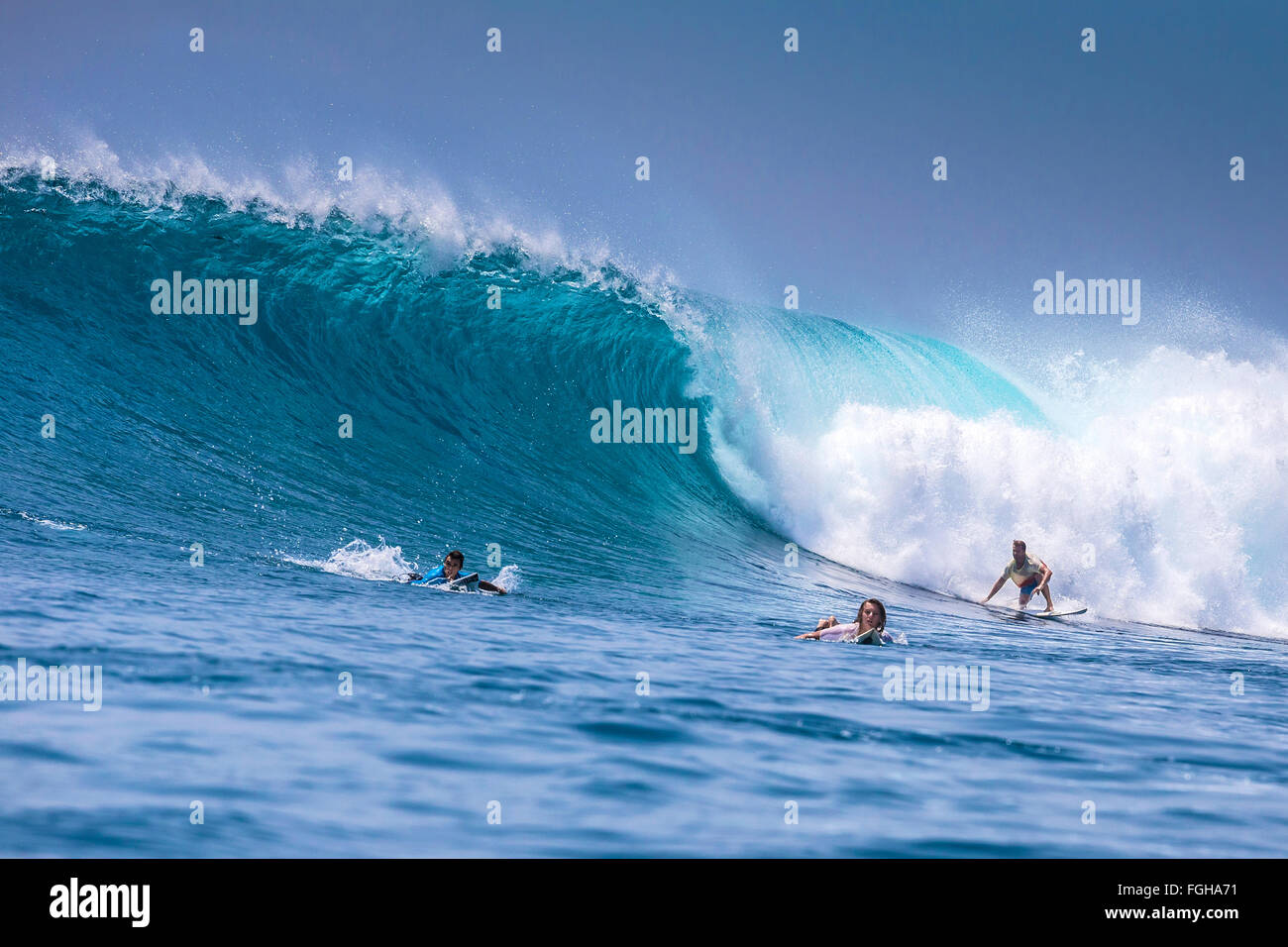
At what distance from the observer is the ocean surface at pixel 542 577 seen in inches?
158

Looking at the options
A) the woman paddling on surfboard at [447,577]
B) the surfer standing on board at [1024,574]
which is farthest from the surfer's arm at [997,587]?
the woman paddling on surfboard at [447,577]

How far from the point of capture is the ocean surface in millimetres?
4008

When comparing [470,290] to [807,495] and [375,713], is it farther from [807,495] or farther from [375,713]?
[375,713]

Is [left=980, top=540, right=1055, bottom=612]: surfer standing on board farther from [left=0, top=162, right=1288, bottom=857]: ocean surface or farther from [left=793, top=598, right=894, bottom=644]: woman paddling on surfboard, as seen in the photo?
[left=793, top=598, right=894, bottom=644]: woman paddling on surfboard

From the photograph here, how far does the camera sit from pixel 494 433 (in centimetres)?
1495

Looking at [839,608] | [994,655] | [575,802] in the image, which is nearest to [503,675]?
[575,802]

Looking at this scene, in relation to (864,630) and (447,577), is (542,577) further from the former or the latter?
(864,630)

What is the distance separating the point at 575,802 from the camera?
13.0 ft

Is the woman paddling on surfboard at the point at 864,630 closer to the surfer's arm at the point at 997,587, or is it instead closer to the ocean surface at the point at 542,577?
the ocean surface at the point at 542,577

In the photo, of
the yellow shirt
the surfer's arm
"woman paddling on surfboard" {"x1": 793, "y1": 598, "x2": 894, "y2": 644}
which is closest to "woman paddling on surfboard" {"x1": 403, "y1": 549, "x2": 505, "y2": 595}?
"woman paddling on surfboard" {"x1": 793, "y1": 598, "x2": 894, "y2": 644}
